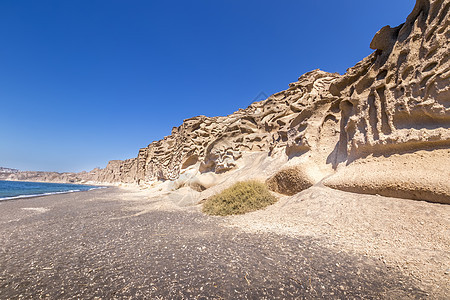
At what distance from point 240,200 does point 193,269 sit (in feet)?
13.7

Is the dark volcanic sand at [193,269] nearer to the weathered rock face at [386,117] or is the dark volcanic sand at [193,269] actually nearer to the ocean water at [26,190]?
the weathered rock face at [386,117]

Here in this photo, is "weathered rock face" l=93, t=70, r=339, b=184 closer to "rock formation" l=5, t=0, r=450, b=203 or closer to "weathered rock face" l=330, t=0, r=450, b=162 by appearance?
"rock formation" l=5, t=0, r=450, b=203

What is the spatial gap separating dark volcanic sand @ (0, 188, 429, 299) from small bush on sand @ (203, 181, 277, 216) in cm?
224

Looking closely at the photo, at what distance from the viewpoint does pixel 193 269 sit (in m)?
2.70

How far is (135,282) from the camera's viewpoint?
2.42 metres

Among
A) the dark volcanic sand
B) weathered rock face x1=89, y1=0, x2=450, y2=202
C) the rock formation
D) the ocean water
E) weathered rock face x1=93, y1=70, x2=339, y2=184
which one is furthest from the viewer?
the ocean water

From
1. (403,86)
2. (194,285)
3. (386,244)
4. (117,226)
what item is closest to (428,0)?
(403,86)

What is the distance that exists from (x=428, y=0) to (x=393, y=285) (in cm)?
778

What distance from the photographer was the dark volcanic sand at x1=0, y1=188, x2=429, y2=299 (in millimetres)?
2164

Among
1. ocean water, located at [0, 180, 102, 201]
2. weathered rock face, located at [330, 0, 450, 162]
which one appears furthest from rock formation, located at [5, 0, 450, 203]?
ocean water, located at [0, 180, 102, 201]

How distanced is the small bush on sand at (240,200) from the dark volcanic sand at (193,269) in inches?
88.3

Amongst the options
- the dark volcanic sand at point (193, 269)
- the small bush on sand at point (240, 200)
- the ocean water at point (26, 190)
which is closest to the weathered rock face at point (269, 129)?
the small bush on sand at point (240, 200)

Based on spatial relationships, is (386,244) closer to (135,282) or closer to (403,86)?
(135,282)

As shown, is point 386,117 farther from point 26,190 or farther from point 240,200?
point 26,190
